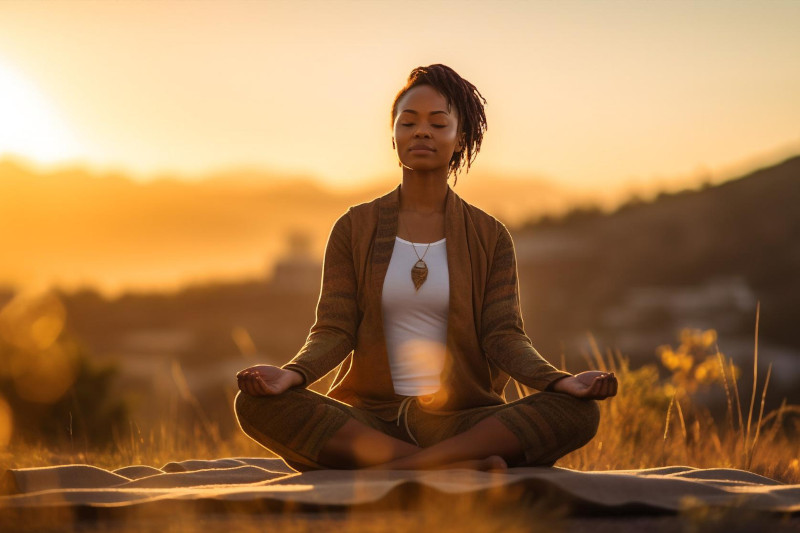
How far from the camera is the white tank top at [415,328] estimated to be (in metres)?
4.27

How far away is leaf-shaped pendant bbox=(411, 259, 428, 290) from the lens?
4285 millimetres

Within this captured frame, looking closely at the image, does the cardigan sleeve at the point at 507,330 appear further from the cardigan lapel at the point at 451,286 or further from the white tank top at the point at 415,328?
the white tank top at the point at 415,328

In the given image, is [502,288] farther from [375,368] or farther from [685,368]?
[685,368]

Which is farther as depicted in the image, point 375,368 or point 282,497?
point 375,368

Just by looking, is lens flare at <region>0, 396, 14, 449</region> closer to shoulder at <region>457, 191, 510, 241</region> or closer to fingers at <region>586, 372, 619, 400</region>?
shoulder at <region>457, 191, 510, 241</region>

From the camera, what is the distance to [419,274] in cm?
429

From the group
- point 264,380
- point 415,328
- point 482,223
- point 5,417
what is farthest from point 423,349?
point 5,417

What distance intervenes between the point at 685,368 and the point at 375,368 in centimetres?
338

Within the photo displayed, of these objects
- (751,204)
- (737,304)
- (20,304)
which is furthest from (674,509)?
(751,204)

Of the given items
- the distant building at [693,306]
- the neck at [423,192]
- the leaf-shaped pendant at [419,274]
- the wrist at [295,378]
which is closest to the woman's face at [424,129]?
the neck at [423,192]

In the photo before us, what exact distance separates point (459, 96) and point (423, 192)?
0.47 metres

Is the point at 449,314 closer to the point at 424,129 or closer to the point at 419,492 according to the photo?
the point at 424,129

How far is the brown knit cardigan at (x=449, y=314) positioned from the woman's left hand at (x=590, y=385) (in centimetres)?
21

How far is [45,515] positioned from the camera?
3098mm
